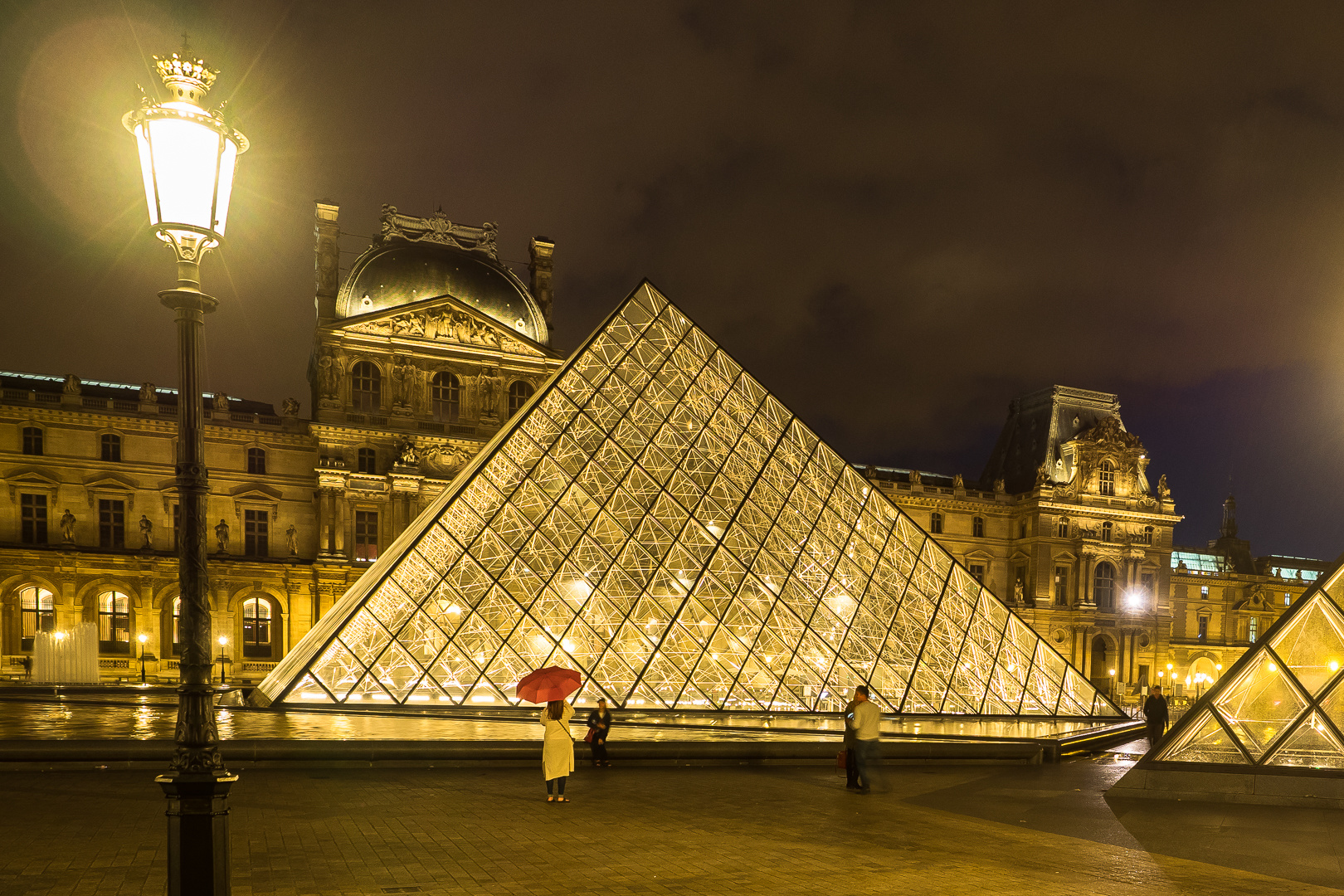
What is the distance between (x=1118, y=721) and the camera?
17.1 m

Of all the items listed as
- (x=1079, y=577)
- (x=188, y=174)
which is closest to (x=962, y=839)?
(x=188, y=174)

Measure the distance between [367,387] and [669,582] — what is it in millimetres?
23897

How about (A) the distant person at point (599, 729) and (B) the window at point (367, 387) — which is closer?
(A) the distant person at point (599, 729)

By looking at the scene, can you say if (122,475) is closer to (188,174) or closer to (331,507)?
(331,507)

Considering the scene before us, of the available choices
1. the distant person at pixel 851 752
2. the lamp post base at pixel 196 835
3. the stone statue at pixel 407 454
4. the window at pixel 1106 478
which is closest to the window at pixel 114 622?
the stone statue at pixel 407 454

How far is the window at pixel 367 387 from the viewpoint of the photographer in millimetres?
35069

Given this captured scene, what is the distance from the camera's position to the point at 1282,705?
8.50 metres

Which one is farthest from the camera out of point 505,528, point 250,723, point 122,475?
point 122,475

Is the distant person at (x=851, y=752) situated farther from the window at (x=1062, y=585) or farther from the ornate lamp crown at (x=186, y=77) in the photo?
the window at (x=1062, y=585)

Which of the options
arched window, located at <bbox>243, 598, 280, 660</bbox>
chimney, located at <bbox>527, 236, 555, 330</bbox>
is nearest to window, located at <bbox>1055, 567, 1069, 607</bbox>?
chimney, located at <bbox>527, 236, 555, 330</bbox>

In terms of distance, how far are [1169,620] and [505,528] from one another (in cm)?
4454

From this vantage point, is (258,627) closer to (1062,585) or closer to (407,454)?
(407,454)

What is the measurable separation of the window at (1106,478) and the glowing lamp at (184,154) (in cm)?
5008

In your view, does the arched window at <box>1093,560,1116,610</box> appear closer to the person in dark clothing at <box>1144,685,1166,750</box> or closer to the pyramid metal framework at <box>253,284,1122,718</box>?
the pyramid metal framework at <box>253,284,1122,718</box>
